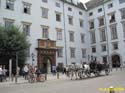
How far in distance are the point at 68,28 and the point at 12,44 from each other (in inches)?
664

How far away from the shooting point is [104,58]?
1761 inches

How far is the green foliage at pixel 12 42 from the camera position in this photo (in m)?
28.1

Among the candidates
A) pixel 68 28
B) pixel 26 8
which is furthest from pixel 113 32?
pixel 26 8

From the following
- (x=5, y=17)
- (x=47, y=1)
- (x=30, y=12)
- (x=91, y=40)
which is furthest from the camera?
(x=91, y=40)

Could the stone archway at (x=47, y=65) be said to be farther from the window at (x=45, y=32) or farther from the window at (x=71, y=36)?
the window at (x=71, y=36)

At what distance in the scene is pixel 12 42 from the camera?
92.9 ft

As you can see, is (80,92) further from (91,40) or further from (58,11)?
(91,40)

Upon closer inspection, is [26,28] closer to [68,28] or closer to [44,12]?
[44,12]

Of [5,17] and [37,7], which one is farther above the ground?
[37,7]

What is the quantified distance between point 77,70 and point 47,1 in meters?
18.5

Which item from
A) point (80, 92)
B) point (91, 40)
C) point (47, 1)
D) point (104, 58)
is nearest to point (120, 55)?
point (104, 58)

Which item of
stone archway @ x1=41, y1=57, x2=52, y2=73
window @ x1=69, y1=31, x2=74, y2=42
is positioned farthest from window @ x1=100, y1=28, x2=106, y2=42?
stone archway @ x1=41, y1=57, x2=52, y2=73

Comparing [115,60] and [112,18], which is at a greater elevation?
[112,18]

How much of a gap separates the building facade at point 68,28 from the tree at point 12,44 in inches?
161
